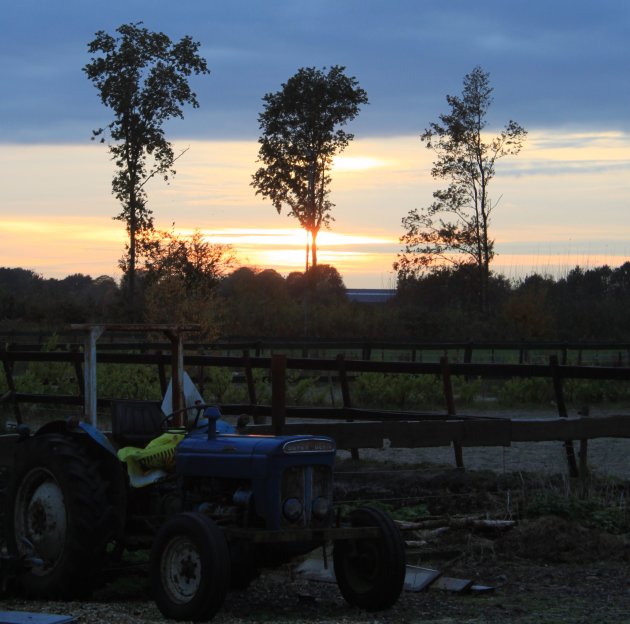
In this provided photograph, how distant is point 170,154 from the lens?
41.0 m

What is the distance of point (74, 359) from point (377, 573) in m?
10.6

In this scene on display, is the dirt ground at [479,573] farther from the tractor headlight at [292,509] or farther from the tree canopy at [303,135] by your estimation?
the tree canopy at [303,135]

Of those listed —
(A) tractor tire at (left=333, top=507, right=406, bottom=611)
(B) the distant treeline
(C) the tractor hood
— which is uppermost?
(B) the distant treeline

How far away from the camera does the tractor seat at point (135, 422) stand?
7332 mm

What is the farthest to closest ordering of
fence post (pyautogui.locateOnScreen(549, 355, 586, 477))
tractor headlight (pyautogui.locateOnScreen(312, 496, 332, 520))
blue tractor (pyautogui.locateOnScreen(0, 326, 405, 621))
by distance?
fence post (pyautogui.locateOnScreen(549, 355, 586, 477)) → tractor headlight (pyautogui.locateOnScreen(312, 496, 332, 520)) → blue tractor (pyautogui.locateOnScreen(0, 326, 405, 621))

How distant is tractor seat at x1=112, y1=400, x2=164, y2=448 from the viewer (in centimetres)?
733

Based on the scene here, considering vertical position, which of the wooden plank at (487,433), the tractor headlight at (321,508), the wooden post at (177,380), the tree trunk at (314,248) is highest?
the tree trunk at (314,248)

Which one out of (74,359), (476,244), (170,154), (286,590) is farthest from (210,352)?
(476,244)

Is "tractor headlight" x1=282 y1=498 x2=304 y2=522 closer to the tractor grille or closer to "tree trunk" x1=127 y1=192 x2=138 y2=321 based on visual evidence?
the tractor grille

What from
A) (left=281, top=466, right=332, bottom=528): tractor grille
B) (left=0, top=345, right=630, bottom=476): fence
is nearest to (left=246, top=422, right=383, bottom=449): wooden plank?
(left=0, top=345, right=630, bottom=476): fence

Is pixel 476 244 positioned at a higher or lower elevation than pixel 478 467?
higher

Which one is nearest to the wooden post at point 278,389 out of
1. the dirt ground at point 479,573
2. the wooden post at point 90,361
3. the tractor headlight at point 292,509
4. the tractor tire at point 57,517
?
the dirt ground at point 479,573

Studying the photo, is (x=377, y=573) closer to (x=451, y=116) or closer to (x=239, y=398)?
(x=239, y=398)

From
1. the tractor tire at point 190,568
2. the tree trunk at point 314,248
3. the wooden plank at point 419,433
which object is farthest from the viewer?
the tree trunk at point 314,248
